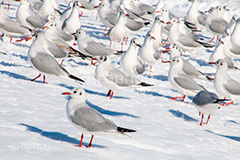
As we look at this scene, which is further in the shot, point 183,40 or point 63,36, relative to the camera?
point 183,40

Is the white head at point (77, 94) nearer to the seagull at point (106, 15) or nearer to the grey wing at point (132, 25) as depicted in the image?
the grey wing at point (132, 25)

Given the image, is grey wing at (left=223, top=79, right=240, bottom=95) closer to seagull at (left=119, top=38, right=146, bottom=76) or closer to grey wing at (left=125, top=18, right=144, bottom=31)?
seagull at (left=119, top=38, right=146, bottom=76)

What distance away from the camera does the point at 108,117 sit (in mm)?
7605

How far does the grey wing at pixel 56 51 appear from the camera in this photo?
10512 millimetres

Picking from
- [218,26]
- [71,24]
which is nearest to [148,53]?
[71,24]

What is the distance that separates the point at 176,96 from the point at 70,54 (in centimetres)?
349

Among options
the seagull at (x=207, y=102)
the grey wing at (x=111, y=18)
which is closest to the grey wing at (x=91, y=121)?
the seagull at (x=207, y=102)

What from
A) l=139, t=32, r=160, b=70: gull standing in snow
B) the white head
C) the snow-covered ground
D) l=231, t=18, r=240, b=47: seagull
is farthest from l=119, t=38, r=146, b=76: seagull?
l=231, t=18, r=240, b=47: seagull

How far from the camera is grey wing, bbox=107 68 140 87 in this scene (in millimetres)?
8992

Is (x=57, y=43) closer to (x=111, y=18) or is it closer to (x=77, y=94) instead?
(x=111, y=18)

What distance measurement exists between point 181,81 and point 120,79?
1.97 m

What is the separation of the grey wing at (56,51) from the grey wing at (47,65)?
4.64ft

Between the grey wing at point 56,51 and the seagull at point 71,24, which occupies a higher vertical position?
the seagull at point 71,24

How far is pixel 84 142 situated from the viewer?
5973 millimetres
